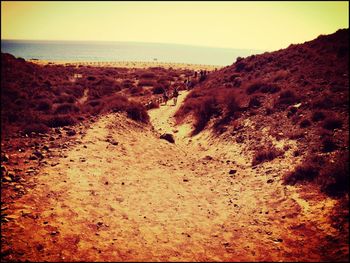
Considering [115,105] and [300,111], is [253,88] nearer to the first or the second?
[300,111]

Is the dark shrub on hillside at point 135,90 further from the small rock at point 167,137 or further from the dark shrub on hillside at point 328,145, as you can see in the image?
the dark shrub on hillside at point 328,145

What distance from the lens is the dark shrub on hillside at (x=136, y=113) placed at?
18859 mm

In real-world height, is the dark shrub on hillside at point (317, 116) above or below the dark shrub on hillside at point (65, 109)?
above

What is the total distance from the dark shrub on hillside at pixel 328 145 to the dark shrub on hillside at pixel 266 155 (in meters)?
1.98

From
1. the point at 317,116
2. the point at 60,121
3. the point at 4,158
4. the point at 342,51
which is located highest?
the point at 342,51

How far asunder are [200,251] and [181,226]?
134cm

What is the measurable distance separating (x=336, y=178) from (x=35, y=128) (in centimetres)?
1436

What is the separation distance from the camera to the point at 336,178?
29.9 ft

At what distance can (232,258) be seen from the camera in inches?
288

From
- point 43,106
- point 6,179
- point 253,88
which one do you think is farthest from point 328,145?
point 43,106

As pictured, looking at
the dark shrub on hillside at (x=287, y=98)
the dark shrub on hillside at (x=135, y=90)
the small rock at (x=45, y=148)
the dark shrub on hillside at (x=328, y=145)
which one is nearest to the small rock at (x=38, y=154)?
the small rock at (x=45, y=148)

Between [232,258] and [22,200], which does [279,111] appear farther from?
[22,200]

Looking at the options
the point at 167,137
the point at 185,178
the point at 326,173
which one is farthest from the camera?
the point at 167,137

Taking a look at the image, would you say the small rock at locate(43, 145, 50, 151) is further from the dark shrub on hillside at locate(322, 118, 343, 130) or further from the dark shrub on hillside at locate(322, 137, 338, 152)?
the dark shrub on hillside at locate(322, 118, 343, 130)
